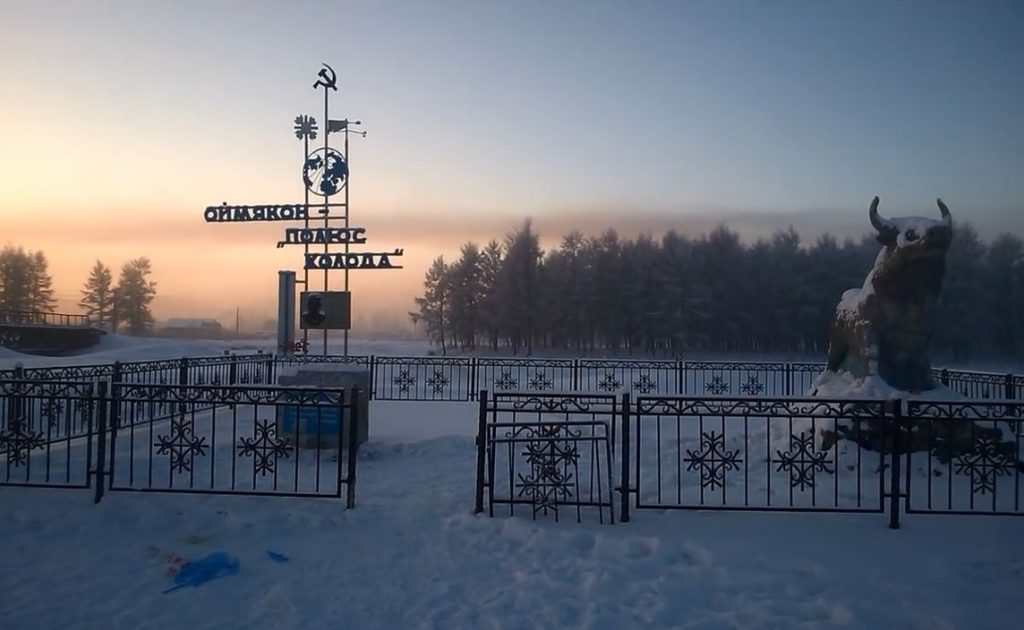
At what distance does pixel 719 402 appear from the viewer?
719cm

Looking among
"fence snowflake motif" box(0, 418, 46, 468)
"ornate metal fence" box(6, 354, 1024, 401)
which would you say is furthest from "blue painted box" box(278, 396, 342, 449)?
"ornate metal fence" box(6, 354, 1024, 401)

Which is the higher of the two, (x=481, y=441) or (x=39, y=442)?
(x=481, y=441)

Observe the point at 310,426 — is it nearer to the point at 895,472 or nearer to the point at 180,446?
the point at 180,446

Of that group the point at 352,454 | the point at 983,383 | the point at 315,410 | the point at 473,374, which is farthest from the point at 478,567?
the point at 473,374

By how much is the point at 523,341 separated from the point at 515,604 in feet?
175

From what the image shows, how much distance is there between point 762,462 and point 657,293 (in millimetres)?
43653

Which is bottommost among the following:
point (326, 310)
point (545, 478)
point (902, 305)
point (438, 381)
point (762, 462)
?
point (762, 462)

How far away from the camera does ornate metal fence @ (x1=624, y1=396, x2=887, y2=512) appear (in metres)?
7.06

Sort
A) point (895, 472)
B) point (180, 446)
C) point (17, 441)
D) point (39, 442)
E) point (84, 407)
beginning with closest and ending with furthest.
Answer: point (895, 472) < point (180, 446) < point (17, 441) < point (39, 442) < point (84, 407)

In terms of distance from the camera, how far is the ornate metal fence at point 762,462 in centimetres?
706

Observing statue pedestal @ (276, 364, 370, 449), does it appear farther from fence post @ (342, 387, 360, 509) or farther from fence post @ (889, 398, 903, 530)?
fence post @ (889, 398, 903, 530)

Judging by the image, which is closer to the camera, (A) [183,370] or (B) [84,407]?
(B) [84,407]

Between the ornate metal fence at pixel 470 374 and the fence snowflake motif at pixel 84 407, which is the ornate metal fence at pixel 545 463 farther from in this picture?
the ornate metal fence at pixel 470 374

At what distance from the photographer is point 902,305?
36.7 feet
